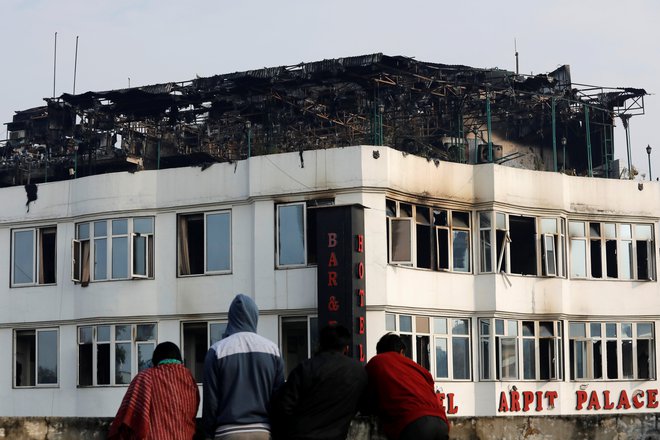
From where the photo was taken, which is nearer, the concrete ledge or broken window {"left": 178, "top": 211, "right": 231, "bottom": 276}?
the concrete ledge

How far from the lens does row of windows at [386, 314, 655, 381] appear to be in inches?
1280

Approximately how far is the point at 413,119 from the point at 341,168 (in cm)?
839

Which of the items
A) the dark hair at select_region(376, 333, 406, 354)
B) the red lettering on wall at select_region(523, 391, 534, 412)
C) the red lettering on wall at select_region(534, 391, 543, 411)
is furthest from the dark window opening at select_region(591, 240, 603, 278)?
the dark hair at select_region(376, 333, 406, 354)

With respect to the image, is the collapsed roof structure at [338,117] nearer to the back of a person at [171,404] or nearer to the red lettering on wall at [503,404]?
the red lettering on wall at [503,404]

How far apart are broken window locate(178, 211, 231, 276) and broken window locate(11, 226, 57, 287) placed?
14.1 feet

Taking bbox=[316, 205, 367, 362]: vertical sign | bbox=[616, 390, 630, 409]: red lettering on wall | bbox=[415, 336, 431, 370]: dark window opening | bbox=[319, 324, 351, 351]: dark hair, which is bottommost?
bbox=[616, 390, 630, 409]: red lettering on wall

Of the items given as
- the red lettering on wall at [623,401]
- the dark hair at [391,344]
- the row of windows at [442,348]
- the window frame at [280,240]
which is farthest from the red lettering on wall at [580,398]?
the dark hair at [391,344]

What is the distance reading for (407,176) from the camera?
3250cm

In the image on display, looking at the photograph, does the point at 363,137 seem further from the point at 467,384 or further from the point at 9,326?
the point at 9,326

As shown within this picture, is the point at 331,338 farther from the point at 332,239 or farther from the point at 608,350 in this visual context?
the point at 608,350

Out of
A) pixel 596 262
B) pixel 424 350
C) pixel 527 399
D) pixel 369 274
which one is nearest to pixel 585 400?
pixel 527 399

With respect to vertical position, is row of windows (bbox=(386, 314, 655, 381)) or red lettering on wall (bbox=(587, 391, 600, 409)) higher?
row of windows (bbox=(386, 314, 655, 381))

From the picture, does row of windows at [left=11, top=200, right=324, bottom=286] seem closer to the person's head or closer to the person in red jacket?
→ the person in red jacket

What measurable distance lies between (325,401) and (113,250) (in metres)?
24.4
